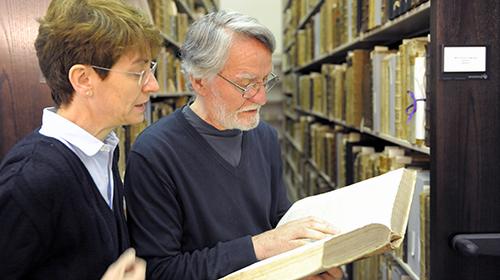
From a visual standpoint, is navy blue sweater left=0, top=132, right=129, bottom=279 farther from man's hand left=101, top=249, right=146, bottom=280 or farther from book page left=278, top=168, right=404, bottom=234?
book page left=278, top=168, right=404, bottom=234

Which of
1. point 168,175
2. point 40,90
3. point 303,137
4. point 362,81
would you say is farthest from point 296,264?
point 303,137

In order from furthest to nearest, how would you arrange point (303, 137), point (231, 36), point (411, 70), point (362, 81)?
point (303, 137) → point (362, 81) → point (411, 70) → point (231, 36)

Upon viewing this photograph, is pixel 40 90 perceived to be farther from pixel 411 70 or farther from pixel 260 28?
pixel 411 70

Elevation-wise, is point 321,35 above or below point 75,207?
above

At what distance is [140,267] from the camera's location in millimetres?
955

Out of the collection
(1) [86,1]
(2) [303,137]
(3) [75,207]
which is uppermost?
(1) [86,1]

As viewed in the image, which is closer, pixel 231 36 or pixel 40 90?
pixel 231 36

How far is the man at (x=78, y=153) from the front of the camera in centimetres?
84


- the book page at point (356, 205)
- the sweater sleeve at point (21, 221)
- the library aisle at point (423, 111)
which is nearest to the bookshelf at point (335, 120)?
the library aisle at point (423, 111)

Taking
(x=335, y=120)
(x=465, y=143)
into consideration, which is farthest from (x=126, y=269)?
(x=335, y=120)

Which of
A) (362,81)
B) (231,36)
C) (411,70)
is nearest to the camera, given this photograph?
(231,36)

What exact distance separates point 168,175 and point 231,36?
0.39m

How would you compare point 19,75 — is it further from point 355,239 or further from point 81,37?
point 355,239

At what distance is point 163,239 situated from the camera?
1209 mm
